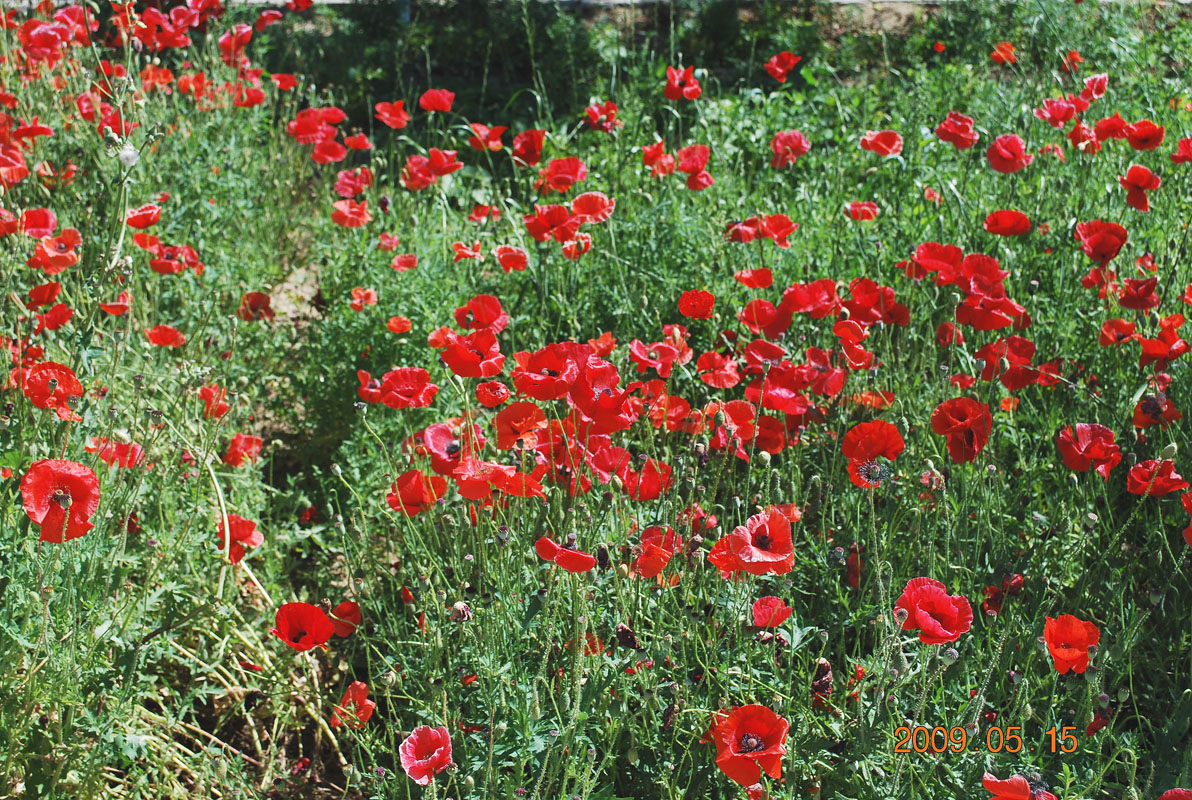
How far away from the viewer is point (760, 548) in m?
1.57

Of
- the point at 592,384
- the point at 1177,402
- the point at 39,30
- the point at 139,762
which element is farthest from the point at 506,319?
the point at 39,30

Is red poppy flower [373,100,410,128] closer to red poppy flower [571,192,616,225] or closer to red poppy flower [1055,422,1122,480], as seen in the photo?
red poppy flower [571,192,616,225]

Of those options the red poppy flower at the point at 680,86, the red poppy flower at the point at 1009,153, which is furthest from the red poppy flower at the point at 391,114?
the red poppy flower at the point at 1009,153

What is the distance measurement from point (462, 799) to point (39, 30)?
116 inches

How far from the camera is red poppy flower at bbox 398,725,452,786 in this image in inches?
55.9

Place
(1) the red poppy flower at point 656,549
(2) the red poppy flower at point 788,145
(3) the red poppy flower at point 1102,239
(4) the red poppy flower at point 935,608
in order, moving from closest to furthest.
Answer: (4) the red poppy flower at point 935,608
(1) the red poppy flower at point 656,549
(3) the red poppy flower at point 1102,239
(2) the red poppy flower at point 788,145

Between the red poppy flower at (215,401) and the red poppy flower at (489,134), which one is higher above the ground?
the red poppy flower at (489,134)

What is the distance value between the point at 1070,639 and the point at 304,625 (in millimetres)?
1239

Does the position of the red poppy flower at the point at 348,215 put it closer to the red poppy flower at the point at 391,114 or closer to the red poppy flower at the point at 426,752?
the red poppy flower at the point at 391,114

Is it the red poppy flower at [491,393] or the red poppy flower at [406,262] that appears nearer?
the red poppy flower at [491,393]

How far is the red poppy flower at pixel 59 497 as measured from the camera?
1.60 m

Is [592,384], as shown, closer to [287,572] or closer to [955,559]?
[955,559]
